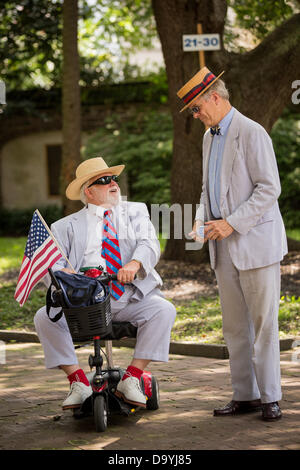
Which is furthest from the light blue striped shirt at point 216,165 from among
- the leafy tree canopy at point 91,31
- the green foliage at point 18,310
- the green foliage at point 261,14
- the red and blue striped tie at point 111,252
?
the green foliage at point 261,14

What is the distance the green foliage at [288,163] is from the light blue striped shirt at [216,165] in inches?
549

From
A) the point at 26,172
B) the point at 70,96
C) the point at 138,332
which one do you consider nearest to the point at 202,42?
the point at 70,96

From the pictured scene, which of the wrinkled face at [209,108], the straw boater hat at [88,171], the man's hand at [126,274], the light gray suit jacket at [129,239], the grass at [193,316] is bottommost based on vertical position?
the grass at [193,316]

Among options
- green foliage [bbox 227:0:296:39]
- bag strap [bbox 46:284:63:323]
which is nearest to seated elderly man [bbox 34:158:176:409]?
bag strap [bbox 46:284:63:323]

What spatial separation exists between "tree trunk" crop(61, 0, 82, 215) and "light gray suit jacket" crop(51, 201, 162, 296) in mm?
6462

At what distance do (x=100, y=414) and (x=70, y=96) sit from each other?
8457 mm

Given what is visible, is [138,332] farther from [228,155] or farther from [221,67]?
[221,67]

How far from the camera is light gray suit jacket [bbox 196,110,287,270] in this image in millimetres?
4621

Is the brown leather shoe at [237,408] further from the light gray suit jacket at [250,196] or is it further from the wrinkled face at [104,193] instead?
the wrinkled face at [104,193]

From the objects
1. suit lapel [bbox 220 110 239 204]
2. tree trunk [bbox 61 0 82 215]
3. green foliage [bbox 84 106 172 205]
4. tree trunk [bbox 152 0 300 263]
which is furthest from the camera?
green foliage [bbox 84 106 172 205]

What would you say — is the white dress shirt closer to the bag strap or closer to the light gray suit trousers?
the bag strap

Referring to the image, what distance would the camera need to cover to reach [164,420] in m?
4.84

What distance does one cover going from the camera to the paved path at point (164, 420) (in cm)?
430
